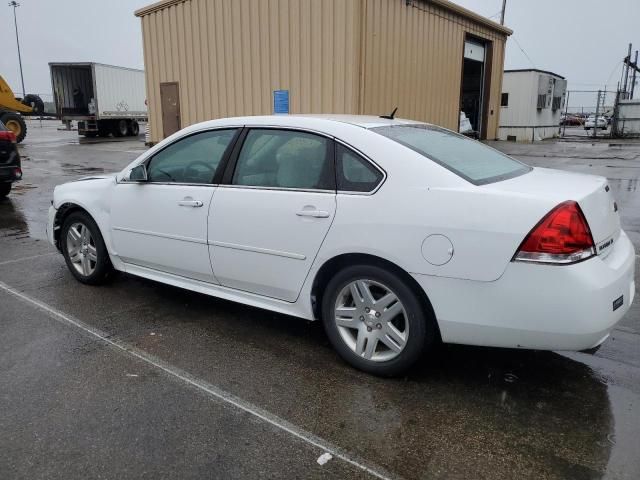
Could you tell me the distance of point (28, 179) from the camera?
12.4 m

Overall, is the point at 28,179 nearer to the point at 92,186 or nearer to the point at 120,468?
the point at 92,186

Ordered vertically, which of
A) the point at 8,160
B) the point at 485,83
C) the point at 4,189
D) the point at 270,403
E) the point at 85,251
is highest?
the point at 485,83

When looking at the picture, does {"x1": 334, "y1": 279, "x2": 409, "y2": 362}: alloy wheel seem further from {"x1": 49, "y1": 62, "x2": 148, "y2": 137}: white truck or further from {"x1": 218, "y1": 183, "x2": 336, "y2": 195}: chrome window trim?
{"x1": 49, "y1": 62, "x2": 148, "y2": 137}: white truck

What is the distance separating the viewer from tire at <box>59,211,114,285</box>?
4.63 meters

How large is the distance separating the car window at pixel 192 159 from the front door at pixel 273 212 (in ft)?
0.67

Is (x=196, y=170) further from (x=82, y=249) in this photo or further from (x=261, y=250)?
(x=82, y=249)

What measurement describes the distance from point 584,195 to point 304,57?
9271mm

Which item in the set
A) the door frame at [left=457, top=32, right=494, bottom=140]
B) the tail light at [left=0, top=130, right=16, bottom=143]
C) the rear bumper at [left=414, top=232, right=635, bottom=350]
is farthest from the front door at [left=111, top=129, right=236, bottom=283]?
the door frame at [left=457, top=32, right=494, bottom=140]

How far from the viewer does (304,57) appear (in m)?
11.2

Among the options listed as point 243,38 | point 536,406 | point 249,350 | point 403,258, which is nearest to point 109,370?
point 249,350

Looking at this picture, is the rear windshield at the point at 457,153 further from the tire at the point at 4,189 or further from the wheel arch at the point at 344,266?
the tire at the point at 4,189

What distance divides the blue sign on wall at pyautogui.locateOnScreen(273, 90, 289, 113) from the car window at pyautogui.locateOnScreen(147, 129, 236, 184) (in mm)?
7865

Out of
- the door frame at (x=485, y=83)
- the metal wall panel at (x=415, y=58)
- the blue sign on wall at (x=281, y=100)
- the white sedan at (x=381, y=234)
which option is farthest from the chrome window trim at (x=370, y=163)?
the door frame at (x=485, y=83)

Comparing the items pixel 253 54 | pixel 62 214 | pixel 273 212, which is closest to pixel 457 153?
pixel 273 212
